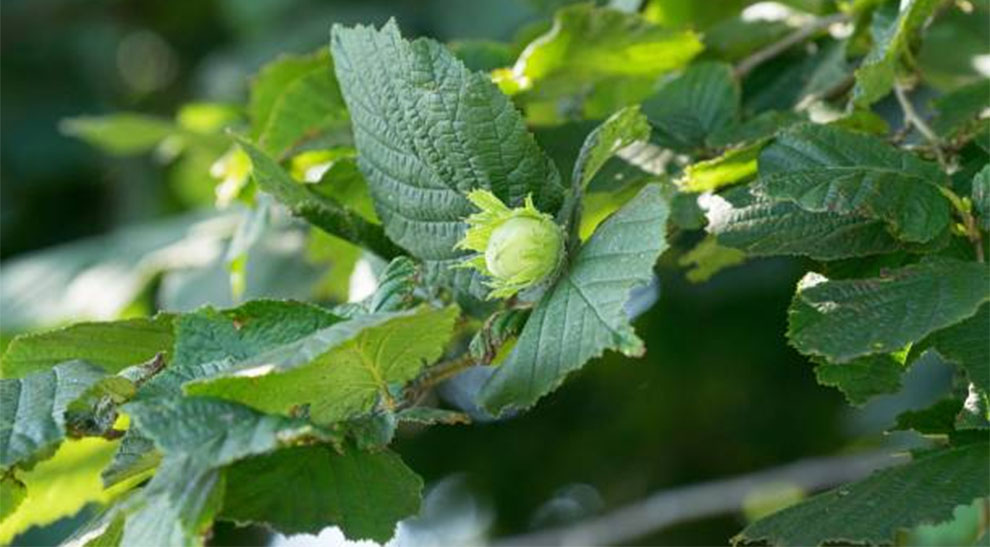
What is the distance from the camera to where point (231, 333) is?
70 cm

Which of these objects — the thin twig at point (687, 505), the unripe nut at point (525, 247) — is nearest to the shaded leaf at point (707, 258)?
the unripe nut at point (525, 247)

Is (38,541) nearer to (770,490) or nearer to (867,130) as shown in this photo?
(770,490)

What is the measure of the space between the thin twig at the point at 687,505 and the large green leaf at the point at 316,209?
1076 millimetres

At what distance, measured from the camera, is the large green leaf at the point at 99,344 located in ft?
2.52

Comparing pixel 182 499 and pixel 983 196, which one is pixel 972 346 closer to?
pixel 983 196

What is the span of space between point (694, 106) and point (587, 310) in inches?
13.2

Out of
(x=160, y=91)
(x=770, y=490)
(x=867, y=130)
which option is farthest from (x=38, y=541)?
(x=160, y=91)

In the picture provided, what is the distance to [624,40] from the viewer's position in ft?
3.30

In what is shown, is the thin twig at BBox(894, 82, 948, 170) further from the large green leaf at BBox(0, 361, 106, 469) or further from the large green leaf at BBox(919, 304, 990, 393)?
the large green leaf at BBox(0, 361, 106, 469)

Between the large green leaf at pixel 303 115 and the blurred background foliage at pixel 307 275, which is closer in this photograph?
the large green leaf at pixel 303 115

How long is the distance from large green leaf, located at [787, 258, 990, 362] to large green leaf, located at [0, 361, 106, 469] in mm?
303

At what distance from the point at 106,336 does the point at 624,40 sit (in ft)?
1.28

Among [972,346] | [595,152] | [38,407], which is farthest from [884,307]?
[38,407]

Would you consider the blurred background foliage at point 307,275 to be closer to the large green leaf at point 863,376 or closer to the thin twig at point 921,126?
the thin twig at point 921,126
